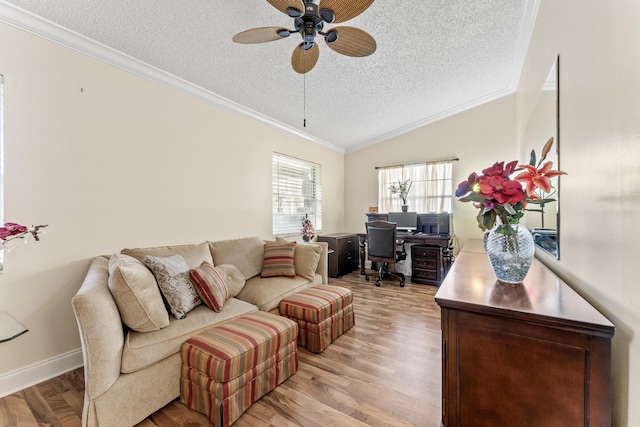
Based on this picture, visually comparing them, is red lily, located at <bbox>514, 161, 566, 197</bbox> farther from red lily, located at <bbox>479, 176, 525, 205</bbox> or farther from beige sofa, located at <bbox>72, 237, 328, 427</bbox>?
beige sofa, located at <bbox>72, 237, 328, 427</bbox>

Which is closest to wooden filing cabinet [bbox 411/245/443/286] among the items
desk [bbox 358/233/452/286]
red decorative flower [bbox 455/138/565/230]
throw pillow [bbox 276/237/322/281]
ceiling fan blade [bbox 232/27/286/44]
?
desk [bbox 358/233/452/286]

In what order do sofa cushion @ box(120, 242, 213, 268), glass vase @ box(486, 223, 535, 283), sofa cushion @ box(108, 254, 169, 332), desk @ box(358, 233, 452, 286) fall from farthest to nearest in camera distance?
desk @ box(358, 233, 452, 286) < sofa cushion @ box(120, 242, 213, 268) < sofa cushion @ box(108, 254, 169, 332) < glass vase @ box(486, 223, 535, 283)

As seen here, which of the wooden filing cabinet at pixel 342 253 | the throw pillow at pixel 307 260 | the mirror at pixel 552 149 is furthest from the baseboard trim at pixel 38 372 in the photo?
the mirror at pixel 552 149

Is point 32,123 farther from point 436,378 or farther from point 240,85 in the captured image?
point 436,378

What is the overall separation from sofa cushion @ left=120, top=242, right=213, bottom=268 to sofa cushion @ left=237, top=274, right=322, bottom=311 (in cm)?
53

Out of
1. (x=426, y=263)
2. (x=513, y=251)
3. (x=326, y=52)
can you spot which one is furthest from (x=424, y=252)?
(x=326, y=52)

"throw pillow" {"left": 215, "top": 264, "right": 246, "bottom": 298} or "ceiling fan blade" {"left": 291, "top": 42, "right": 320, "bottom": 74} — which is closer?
"ceiling fan blade" {"left": 291, "top": 42, "right": 320, "bottom": 74}

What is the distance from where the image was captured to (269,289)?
2551 mm

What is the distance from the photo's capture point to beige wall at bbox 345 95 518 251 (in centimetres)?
414

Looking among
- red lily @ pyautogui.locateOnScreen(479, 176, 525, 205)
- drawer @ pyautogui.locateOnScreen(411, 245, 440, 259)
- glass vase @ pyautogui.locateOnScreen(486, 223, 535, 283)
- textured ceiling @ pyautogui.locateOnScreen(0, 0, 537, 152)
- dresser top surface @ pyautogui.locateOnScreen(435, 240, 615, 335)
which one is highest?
textured ceiling @ pyautogui.locateOnScreen(0, 0, 537, 152)

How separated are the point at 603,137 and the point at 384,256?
3.46 m

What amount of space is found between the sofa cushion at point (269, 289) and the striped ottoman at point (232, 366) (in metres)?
0.49

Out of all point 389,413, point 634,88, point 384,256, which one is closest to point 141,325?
point 389,413

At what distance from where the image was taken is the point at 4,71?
1.78 meters
